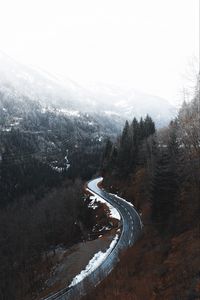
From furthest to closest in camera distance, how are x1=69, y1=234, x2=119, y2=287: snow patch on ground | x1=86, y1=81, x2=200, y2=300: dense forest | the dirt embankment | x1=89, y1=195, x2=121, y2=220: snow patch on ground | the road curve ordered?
x1=89, y1=195, x2=121, y2=220: snow patch on ground, x1=69, y1=234, x2=119, y2=287: snow patch on ground, the road curve, x1=86, y1=81, x2=200, y2=300: dense forest, the dirt embankment

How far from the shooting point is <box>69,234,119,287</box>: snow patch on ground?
4831 cm

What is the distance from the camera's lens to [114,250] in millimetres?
56875

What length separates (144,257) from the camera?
4438 centimetres

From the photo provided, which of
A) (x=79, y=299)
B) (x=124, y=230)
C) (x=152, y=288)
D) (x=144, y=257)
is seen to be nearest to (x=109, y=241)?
(x=124, y=230)

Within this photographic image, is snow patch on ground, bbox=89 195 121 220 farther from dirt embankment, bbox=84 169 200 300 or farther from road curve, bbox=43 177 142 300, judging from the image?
dirt embankment, bbox=84 169 200 300

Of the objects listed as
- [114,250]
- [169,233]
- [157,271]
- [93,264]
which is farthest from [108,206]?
[157,271]

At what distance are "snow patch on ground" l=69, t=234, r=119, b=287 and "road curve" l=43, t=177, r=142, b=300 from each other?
708 mm

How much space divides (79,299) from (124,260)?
10.6 meters

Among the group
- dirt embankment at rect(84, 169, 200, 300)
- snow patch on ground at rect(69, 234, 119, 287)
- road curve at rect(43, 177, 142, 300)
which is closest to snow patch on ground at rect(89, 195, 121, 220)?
road curve at rect(43, 177, 142, 300)

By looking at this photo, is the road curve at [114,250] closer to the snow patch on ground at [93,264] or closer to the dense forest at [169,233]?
the snow patch on ground at [93,264]

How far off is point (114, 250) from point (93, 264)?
509 centimetres

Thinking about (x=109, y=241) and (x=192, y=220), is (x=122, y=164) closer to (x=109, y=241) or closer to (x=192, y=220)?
(x=109, y=241)

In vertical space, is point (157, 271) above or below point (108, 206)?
above

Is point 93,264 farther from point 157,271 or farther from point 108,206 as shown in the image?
point 108,206
